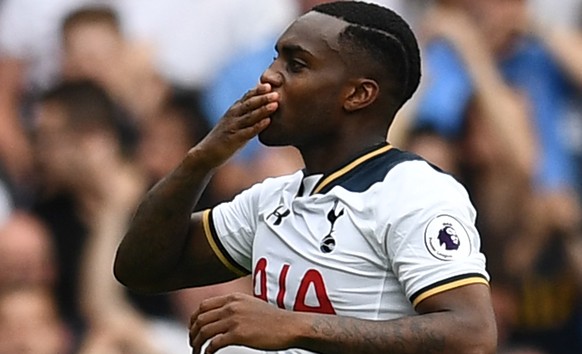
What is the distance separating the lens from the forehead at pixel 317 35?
12.4ft

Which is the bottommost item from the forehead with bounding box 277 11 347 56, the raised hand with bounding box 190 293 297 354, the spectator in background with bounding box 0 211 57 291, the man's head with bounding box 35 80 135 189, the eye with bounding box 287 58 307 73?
the spectator in background with bounding box 0 211 57 291

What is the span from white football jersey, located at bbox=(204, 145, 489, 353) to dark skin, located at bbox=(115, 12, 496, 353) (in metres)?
0.07

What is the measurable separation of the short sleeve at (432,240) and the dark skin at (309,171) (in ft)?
0.14

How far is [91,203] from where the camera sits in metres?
7.90

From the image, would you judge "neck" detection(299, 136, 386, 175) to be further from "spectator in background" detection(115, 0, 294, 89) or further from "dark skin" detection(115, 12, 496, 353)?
"spectator in background" detection(115, 0, 294, 89)

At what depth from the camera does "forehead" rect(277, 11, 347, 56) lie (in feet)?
12.4

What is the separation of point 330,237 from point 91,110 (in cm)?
447

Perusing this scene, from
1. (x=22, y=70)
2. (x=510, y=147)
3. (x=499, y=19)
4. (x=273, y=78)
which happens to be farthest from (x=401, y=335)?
(x=499, y=19)

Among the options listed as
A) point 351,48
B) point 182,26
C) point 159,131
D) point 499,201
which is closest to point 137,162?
point 159,131

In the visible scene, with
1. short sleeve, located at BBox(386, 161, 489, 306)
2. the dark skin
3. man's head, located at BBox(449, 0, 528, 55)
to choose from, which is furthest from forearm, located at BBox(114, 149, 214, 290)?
man's head, located at BBox(449, 0, 528, 55)

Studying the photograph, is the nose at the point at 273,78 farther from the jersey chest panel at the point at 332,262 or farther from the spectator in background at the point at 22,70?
the spectator in background at the point at 22,70

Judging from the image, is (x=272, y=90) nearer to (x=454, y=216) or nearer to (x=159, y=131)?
(x=454, y=216)

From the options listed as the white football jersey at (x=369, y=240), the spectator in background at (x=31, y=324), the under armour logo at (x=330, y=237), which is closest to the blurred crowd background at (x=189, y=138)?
the spectator in background at (x=31, y=324)

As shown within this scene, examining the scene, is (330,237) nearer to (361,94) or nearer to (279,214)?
(279,214)
